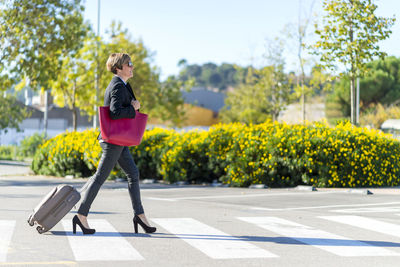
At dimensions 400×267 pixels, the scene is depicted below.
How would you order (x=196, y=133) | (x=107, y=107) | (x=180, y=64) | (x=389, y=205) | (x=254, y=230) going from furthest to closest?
(x=180, y=64) < (x=196, y=133) < (x=389, y=205) < (x=254, y=230) < (x=107, y=107)

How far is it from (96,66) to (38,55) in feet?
36.2

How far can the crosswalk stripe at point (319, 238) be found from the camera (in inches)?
245

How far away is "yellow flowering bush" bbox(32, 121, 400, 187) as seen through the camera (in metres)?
14.2

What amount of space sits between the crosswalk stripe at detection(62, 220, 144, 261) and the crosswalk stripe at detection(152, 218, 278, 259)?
Answer: 2.30ft

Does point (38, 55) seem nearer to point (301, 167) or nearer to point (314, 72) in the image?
point (301, 167)

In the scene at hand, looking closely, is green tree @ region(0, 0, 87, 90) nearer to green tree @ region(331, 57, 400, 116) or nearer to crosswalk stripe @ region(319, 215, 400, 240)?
crosswalk stripe @ region(319, 215, 400, 240)

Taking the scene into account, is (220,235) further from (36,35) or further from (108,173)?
(36,35)

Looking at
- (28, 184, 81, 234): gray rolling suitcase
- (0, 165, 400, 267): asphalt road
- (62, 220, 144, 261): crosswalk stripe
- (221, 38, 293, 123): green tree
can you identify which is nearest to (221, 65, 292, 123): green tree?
(221, 38, 293, 123): green tree

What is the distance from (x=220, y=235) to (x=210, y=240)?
1.23 feet

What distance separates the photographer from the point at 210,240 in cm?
679

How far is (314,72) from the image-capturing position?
33.6 metres

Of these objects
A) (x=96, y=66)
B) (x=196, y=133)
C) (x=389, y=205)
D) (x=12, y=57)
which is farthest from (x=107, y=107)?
(x=96, y=66)

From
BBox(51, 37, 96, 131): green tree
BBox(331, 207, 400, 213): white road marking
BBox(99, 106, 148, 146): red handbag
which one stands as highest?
BBox(51, 37, 96, 131): green tree

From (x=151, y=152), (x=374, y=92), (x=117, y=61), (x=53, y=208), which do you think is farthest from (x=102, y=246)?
(x=374, y=92)
